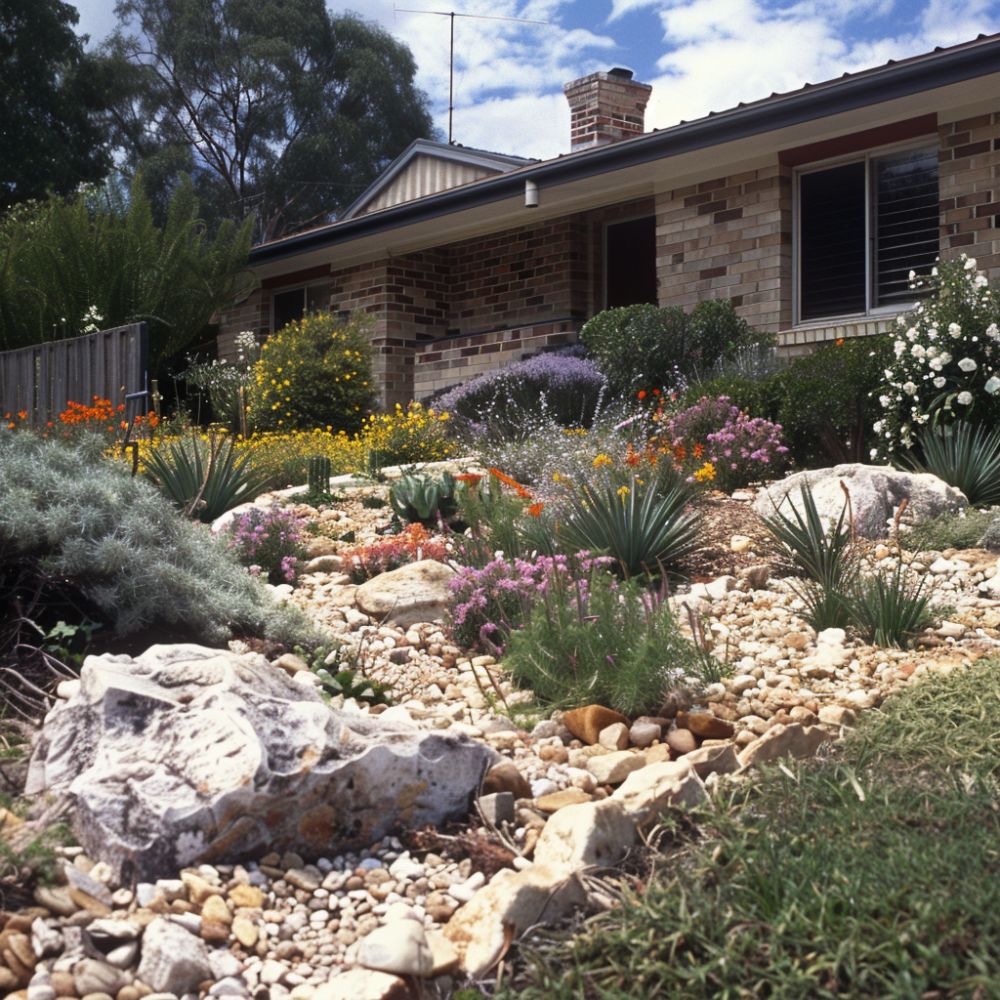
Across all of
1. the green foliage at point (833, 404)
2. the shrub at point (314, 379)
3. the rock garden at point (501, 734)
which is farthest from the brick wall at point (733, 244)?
the rock garden at point (501, 734)

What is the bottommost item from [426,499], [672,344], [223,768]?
[223,768]

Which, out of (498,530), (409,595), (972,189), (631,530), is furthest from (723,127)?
(409,595)

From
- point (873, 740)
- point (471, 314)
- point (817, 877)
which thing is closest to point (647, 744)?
point (873, 740)

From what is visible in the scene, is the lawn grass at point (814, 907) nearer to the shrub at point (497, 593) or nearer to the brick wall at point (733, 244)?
the shrub at point (497, 593)

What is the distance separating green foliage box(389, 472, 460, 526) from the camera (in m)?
7.02

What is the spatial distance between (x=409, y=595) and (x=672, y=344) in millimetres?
6373

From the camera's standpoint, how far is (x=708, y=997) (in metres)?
2.36

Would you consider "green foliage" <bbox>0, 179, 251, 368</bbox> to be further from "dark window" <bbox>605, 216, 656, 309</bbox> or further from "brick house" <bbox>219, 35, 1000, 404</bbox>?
"dark window" <bbox>605, 216, 656, 309</bbox>

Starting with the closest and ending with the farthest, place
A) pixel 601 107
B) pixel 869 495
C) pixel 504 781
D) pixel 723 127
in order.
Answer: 1. pixel 504 781
2. pixel 869 495
3. pixel 723 127
4. pixel 601 107

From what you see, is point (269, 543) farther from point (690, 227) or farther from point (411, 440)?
point (690, 227)

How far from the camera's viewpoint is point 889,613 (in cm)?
478

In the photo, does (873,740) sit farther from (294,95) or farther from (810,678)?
(294,95)

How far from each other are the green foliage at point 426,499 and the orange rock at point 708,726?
3.20m

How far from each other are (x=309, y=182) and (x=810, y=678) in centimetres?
3269
